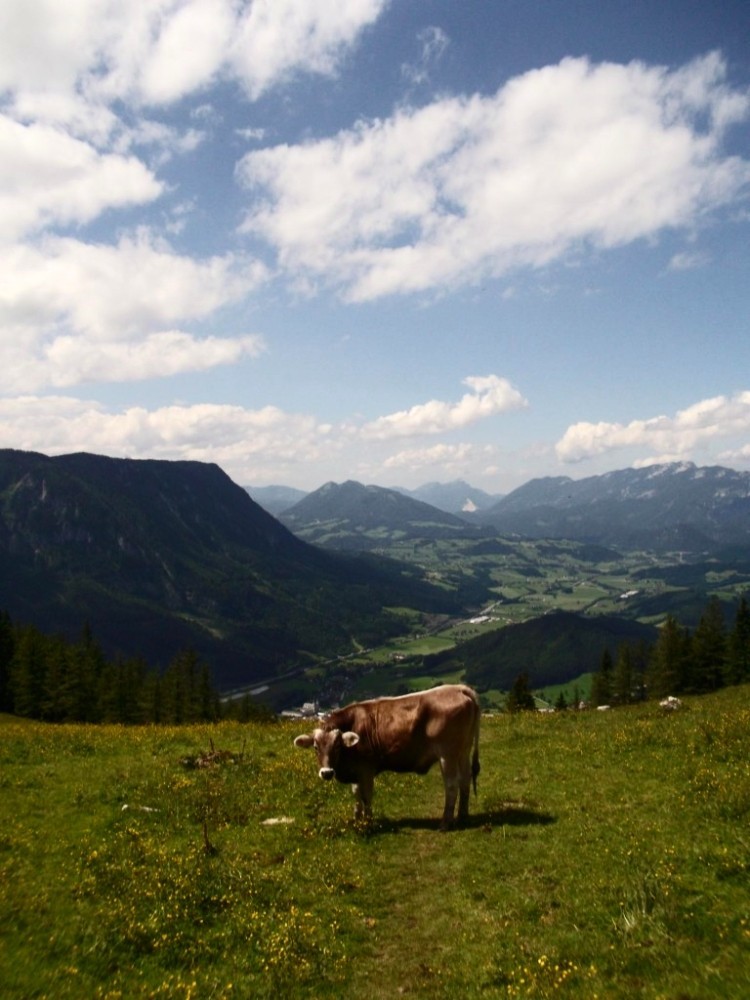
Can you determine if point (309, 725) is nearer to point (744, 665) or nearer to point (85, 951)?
point (85, 951)

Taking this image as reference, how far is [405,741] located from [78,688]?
72.2 m

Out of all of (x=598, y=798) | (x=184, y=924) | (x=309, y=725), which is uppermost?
(x=184, y=924)

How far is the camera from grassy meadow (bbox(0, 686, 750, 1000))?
937 centimetres

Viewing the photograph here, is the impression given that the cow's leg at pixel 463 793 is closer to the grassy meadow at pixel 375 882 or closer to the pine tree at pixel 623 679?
the grassy meadow at pixel 375 882

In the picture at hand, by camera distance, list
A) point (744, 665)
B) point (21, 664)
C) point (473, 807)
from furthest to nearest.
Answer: point (744, 665)
point (21, 664)
point (473, 807)

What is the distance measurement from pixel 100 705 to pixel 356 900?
7473 cm

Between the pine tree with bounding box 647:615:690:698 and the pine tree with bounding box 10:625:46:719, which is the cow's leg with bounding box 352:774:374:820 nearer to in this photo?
the pine tree with bounding box 10:625:46:719

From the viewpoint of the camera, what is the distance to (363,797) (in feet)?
61.2

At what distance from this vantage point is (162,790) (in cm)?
1955

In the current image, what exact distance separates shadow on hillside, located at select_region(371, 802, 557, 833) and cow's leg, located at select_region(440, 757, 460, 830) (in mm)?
275

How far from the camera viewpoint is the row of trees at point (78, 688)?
248 ft

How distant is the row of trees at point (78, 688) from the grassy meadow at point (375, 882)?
59849mm

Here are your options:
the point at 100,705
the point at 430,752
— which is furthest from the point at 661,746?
the point at 100,705

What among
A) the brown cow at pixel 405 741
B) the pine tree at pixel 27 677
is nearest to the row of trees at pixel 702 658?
the brown cow at pixel 405 741
